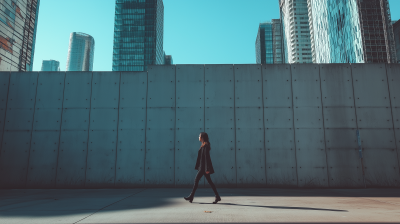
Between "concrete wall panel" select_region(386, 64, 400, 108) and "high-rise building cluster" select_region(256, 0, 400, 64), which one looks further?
"high-rise building cluster" select_region(256, 0, 400, 64)

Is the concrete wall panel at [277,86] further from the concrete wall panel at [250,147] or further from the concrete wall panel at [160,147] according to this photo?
the concrete wall panel at [160,147]

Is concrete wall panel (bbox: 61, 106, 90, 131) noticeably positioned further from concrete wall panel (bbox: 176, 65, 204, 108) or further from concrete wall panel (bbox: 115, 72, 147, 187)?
concrete wall panel (bbox: 176, 65, 204, 108)

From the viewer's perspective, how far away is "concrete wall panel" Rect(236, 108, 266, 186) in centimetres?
958

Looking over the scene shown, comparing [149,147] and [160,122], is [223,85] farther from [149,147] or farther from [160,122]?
[149,147]

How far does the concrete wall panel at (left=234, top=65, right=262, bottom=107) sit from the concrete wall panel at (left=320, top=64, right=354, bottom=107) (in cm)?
248

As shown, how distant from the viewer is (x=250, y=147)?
9.78m

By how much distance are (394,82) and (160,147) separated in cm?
935

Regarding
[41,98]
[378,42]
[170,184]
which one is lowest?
[170,184]

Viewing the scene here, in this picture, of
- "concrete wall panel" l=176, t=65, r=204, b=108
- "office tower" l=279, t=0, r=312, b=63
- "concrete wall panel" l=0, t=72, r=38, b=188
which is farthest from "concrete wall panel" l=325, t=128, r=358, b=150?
"office tower" l=279, t=0, r=312, b=63

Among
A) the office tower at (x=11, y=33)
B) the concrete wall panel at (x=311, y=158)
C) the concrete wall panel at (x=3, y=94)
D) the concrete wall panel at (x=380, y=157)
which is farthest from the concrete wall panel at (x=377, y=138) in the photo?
the office tower at (x=11, y=33)

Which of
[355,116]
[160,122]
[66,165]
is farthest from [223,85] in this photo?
[66,165]

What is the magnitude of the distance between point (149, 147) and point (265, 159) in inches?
172

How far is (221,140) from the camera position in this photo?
9812 millimetres

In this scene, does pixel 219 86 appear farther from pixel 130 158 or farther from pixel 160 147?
pixel 130 158
